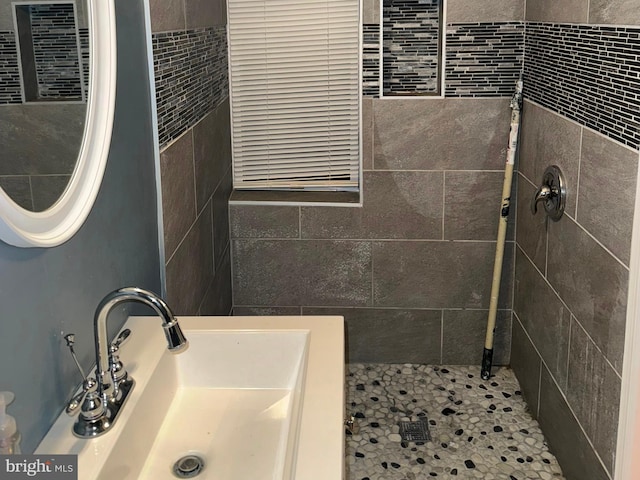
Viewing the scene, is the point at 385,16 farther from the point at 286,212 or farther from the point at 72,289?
the point at 72,289

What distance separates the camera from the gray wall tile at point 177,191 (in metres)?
2.04

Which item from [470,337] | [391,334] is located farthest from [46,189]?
[470,337]

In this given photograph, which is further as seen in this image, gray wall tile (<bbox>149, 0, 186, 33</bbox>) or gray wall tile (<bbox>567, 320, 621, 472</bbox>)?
gray wall tile (<bbox>567, 320, 621, 472</bbox>)

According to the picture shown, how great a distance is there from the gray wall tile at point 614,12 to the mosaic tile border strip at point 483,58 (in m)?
0.73

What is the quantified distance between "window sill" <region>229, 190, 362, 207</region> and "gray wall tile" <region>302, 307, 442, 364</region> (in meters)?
0.48

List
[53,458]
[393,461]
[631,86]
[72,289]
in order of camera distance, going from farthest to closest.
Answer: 1. [393,461]
2. [631,86]
3. [72,289]
4. [53,458]

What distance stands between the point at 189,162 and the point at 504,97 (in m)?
1.33

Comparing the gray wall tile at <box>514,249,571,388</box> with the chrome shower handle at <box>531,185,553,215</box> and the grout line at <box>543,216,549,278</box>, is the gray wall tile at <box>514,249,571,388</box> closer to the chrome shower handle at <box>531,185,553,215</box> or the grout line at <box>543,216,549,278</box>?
the grout line at <box>543,216,549,278</box>

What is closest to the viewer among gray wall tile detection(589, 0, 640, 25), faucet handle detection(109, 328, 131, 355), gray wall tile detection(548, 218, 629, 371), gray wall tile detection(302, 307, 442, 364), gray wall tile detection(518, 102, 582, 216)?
faucet handle detection(109, 328, 131, 355)

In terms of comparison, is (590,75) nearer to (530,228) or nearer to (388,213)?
(530,228)

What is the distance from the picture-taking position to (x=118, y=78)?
166 cm

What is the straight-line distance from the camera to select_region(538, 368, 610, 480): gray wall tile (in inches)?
87.1

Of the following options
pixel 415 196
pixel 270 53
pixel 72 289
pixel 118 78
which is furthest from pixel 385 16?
pixel 72 289

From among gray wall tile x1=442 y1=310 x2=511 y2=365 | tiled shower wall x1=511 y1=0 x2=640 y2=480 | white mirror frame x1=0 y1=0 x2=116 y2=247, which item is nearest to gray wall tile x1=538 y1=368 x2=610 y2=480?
tiled shower wall x1=511 y1=0 x2=640 y2=480
